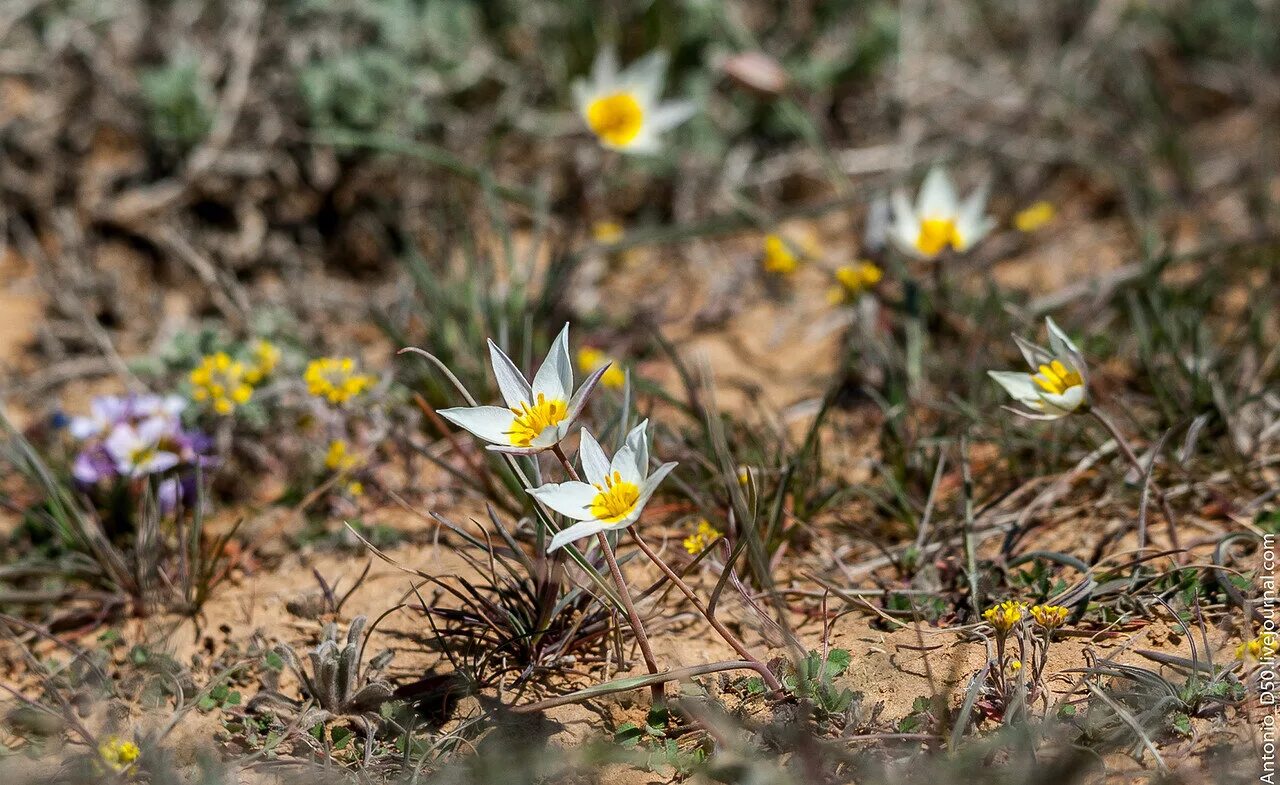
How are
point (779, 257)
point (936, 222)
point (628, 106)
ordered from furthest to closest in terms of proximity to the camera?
1. point (628, 106)
2. point (779, 257)
3. point (936, 222)

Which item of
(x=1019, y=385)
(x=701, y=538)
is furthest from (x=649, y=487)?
(x=1019, y=385)

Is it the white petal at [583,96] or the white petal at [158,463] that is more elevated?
the white petal at [583,96]

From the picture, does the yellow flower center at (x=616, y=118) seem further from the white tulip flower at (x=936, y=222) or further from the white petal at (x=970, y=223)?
the white petal at (x=970, y=223)

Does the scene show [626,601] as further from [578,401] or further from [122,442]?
[122,442]

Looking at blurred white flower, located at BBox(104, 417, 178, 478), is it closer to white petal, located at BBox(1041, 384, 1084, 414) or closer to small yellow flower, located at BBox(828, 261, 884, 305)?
small yellow flower, located at BBox(828, 261, 884, 305)

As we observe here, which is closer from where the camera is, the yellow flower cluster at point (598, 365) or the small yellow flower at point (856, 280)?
the yellow flower cluster at point (598, 365)

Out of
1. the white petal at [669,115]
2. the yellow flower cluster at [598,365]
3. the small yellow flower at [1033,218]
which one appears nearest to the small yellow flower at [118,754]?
the yellow flower cluster at [598,365]
